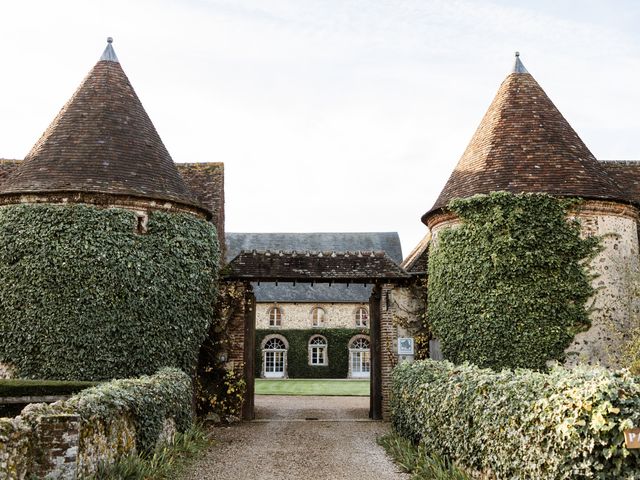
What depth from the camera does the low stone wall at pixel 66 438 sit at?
5250 mm

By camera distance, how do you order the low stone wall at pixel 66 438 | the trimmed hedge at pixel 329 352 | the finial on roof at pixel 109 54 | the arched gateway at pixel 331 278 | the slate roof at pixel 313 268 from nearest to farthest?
the low stone wall at pixel 66 438 → the arched gateway at pixel 331 278 → the slate roof at pixel 313 268 → the finial on roof at pixel 109 54 → the trimmed hedge at pixel 329 352

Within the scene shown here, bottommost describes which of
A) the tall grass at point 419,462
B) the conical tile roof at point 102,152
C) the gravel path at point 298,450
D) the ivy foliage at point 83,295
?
the gravel path at point 298,450

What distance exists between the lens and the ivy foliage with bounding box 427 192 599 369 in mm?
12547

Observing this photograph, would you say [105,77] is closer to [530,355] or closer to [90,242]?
[90,242]

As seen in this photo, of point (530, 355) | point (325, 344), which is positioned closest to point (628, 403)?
point (530, 355)

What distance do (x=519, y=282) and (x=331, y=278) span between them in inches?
177

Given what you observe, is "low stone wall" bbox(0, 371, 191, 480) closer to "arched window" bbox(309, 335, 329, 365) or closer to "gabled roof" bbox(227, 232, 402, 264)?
"arched window" bbox(309, 335, 329, 365)

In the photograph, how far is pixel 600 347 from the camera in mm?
12680

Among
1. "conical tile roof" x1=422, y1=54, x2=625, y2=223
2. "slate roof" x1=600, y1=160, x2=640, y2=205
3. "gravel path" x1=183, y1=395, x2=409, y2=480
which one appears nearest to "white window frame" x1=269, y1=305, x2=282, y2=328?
"gravel path" x1=183, y1=395, x2=409, y2=480

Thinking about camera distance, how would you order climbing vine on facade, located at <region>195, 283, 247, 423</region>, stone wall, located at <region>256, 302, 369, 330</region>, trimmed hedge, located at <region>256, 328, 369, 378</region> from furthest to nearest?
1. stone wall, located at <region>256, 302, 369, 330</region>
2. trimmed hedge, located at <region>256, 328, 369, 378</region>
3. climbing vine on facade, located at <region>195, 283, 247, 423</region>

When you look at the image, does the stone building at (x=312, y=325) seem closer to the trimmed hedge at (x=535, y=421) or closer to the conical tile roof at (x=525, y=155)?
the conical tile roof at (x=525, y=155)

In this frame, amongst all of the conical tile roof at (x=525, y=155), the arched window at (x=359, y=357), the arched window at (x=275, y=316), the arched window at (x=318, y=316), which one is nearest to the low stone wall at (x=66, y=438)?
the conical tile roof at (x=525, y=155)

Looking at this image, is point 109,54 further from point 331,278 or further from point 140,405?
point 140,405

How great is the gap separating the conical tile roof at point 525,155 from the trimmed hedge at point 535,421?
5.82 metres
